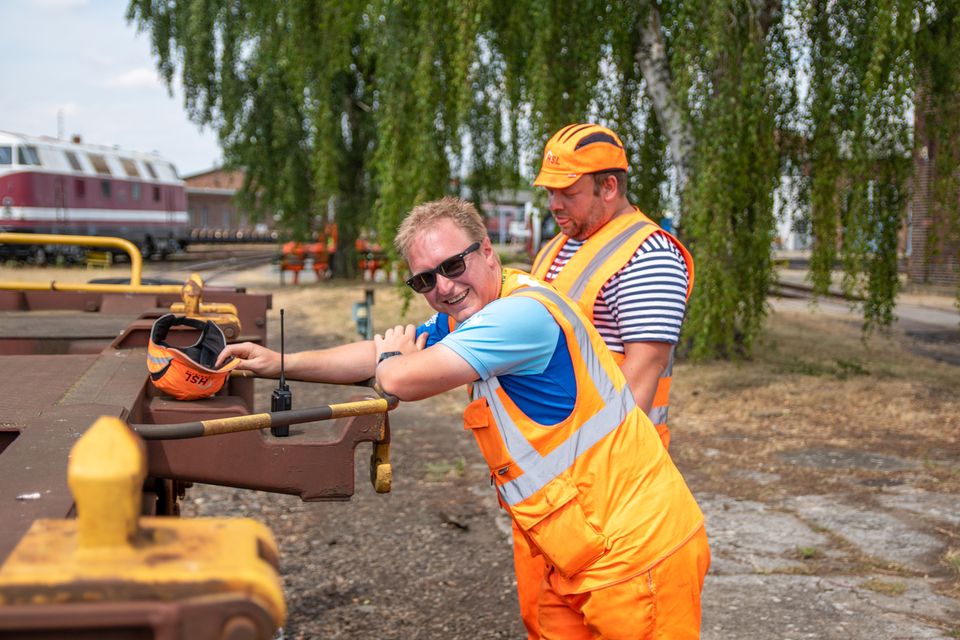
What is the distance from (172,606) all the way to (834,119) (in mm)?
8997

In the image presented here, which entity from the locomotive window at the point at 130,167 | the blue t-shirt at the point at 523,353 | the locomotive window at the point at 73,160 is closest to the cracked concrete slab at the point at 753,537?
the blue t-shirt at the point at 523,353

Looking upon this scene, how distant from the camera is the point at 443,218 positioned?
234cm

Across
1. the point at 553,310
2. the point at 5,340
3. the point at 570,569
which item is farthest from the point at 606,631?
the point at 5,340

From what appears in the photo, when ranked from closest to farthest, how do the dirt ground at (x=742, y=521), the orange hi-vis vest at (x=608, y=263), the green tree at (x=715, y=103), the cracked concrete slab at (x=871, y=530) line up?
the orange hi-vis vest at (x=608, y=263), the dirt ground at (x=742, y=521), the cracked concrete slab at (x=871, y=530), the green tree at (x=715, y=103)

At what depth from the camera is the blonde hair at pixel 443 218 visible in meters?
2.34

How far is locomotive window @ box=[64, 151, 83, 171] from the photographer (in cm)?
3055

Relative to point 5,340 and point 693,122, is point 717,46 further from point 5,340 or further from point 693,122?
point 5,340

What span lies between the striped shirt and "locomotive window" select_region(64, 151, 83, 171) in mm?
30661

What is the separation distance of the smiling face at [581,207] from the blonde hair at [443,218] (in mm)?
790

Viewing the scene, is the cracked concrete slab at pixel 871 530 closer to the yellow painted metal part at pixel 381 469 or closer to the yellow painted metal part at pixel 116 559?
the yellow painted metal part at pixel 381 469

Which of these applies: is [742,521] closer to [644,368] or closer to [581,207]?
[644,368]

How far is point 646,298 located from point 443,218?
0.93 metres

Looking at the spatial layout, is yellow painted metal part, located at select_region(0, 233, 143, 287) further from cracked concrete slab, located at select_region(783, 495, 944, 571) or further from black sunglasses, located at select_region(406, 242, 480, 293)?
cracked concrete slab, located at select_region(783, 495, 944, 571)

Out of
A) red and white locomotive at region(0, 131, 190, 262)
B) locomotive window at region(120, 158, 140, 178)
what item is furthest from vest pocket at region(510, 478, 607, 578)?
locomotive window at region(120, 158, 140, 178)
